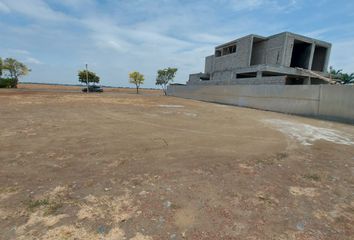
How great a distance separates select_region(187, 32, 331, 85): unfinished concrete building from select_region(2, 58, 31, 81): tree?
43183mm

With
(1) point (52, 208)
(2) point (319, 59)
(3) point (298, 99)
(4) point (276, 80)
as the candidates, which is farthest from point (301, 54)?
(1) point (52, 208)

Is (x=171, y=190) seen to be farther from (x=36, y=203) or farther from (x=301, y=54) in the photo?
(x=301, y=54)

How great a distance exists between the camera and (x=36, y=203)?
2367 millimetres

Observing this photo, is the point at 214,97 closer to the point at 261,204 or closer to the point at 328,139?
the point at 328,139

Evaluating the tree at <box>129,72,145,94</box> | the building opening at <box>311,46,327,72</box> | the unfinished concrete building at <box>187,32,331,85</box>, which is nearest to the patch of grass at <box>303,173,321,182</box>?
the unfinished concrete building at <box>187,32,331,85</box>

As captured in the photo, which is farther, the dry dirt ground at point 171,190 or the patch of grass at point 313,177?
the patch of grass at point 313,177

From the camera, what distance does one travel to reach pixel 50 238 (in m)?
1.85

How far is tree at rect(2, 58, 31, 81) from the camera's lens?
4318 centimetres

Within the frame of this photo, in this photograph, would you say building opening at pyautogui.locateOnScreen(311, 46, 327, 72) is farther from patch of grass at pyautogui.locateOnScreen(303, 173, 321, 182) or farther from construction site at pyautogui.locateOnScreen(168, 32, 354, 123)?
patch of grass at pyautogui.locateOnScreen(303, 173, 321, 182)

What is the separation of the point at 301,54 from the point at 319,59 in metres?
2.64

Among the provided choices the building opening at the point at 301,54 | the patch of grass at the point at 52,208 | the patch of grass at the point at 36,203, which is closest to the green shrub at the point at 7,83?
the patch of grass at the point at 36,203

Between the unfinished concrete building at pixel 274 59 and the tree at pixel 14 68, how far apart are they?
43183mm

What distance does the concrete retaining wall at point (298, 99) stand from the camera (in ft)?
34.0

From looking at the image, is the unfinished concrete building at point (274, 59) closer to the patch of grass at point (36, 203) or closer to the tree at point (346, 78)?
the tree at point (346, 78)
